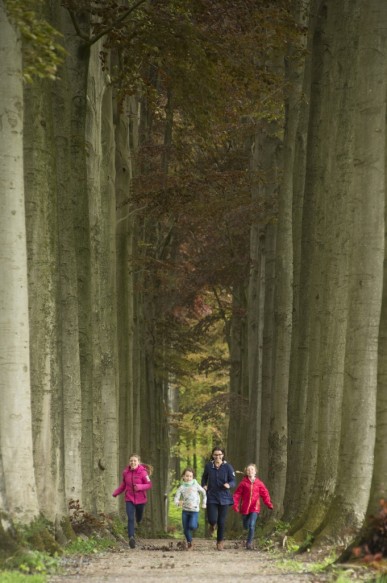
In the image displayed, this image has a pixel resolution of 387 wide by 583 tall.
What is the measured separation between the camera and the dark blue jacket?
53.1 ft

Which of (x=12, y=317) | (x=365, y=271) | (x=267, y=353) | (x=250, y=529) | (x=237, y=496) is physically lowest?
(x=250, y=529)

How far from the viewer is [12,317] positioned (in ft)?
34.6

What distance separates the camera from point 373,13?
11711 millimetres

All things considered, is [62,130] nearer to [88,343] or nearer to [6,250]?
[88,343]

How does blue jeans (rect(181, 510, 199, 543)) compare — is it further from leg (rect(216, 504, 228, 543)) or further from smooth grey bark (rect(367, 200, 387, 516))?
smooth grey bark (rect(367, 200, 387, 516))

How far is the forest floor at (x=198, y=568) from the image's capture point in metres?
9.45

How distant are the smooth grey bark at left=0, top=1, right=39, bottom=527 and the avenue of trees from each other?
0.07 feet

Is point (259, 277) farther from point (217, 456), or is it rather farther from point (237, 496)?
point (217, 456)

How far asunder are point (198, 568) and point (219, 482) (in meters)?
4.66

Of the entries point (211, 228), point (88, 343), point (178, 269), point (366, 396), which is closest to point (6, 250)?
point (366, 396)

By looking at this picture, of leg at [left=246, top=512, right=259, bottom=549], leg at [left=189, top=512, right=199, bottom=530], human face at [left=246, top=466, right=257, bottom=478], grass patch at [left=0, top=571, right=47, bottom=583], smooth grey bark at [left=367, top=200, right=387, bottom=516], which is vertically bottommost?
leg at [left=246, top=512, right=259, bottom=549]

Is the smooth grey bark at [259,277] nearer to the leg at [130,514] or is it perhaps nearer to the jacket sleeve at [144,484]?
the jacket sleeve at [144,484]

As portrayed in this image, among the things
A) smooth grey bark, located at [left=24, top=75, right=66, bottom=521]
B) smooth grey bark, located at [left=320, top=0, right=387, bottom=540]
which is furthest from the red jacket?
smooth grey bark, located at [left=24, top=75, right=66, bottom=521]

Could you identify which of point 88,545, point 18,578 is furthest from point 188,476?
point 18,578
